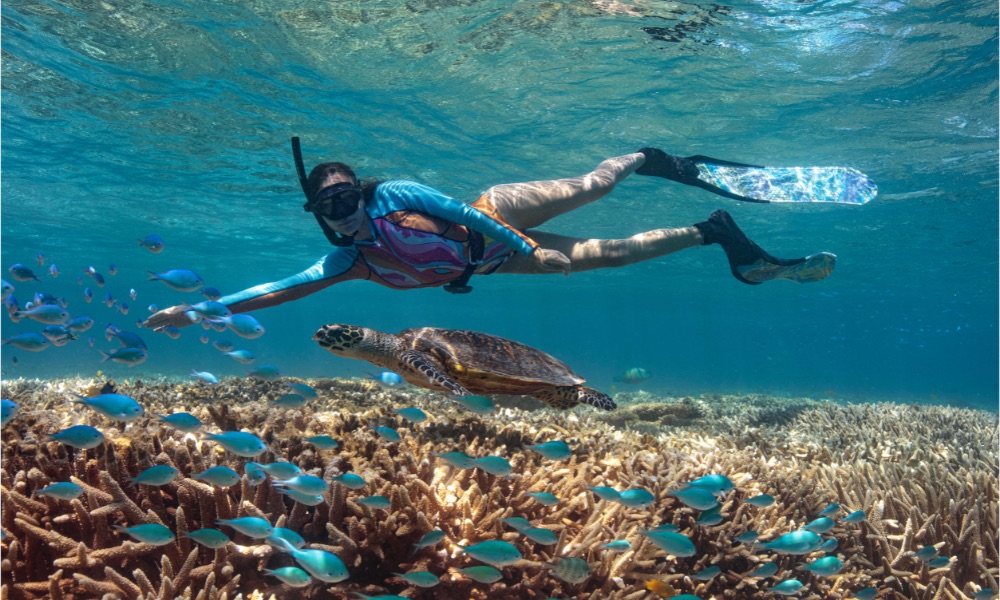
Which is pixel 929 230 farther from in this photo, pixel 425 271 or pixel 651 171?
pixel 425 271

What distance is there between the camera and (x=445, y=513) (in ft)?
11.7

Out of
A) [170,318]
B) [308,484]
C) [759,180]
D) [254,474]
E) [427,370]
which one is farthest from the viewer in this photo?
[759,180]

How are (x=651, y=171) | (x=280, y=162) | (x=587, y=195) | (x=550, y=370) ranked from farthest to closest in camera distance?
(x=280, y=162), (x=651, y=171), (x=587, y=195), (x=550, y=370)

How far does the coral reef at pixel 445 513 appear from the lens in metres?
3.12

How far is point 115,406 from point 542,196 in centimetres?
500

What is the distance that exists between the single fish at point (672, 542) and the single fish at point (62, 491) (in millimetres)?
3810

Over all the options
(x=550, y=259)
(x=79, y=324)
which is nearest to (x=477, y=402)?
(x=550, y=259)

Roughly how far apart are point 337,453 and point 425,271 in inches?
94.7

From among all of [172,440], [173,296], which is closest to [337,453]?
[172,440]

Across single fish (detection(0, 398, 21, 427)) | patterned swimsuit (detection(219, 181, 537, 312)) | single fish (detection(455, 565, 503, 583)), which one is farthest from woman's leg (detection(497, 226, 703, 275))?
single fish (detection(0, 398, 21, 427))

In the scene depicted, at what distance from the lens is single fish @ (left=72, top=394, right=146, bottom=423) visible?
352cm

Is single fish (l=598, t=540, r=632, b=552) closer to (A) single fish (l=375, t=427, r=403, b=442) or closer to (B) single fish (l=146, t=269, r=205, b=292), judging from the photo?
(A) single fish (l=375, t=427, r=403, b=442)

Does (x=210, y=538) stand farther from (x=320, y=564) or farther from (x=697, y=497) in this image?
(x=697, y=497)

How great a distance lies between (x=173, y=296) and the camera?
104 metres
